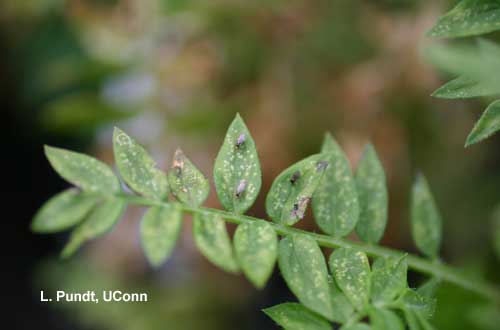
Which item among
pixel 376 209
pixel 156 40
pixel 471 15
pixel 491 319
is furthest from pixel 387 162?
pixel 471 15

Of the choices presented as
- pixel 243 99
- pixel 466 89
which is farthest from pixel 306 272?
pixel 243 99

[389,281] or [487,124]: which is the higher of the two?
[487,124]

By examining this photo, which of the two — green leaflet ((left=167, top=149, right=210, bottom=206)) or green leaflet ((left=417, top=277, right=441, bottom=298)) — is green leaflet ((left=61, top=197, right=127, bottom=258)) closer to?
green leaflet ((left=167, top=149, right=210, bottom=206))

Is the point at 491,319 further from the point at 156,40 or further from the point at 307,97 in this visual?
the point at 156,40

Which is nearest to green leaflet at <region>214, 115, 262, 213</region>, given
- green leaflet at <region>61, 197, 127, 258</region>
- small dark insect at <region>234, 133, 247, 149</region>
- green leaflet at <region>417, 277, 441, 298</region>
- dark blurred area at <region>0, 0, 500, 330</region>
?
small dark insect at <region>234, 133, 247, 149</region>

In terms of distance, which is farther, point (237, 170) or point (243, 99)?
point (243, 99)

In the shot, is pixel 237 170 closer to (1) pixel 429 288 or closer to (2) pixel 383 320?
(2) pixel 383 320

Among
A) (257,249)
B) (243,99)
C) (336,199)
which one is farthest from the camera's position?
(243,99)

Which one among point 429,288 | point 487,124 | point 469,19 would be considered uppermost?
point 469,19
